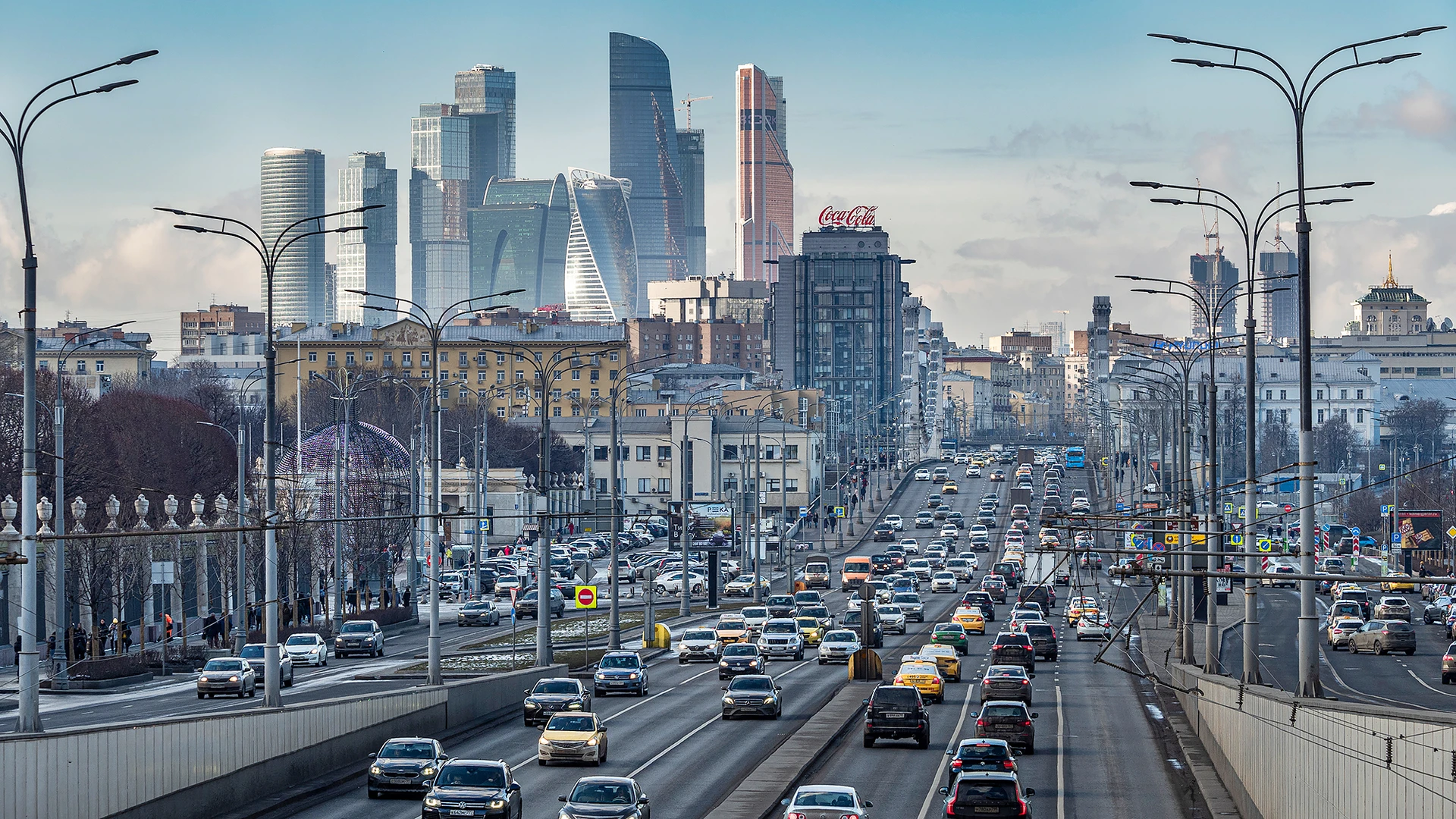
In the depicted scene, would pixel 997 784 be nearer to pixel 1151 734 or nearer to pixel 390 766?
pixel 390 766

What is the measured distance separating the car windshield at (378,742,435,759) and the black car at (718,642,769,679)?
23.3 metres

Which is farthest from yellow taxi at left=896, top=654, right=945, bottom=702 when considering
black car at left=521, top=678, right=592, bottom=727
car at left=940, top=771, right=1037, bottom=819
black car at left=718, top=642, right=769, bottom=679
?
car at left=940, top=771, right=1037, bottom=819

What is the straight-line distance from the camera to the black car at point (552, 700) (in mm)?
45969

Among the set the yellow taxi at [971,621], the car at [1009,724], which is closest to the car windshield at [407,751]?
the car at [1009,724]

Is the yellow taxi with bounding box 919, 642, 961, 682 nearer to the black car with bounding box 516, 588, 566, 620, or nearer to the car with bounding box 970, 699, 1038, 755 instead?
the car with bounding box 970, 699, 1038, 755

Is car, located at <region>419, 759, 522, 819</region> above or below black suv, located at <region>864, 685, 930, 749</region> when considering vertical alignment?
above

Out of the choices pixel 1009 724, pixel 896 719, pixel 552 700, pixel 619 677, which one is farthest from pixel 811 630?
pixel 1009 724

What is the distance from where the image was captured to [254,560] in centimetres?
7962

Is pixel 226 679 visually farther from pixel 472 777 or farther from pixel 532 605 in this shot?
pixel 532 605

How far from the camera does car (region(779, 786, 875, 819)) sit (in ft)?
95.0

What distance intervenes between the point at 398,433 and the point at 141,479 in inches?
2154

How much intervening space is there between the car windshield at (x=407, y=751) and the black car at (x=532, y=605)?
47.4 m

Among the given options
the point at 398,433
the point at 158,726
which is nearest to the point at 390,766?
the point at 158,726

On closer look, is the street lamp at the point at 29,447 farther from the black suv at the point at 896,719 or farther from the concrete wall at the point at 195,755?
the black suv at the point at 896,719
